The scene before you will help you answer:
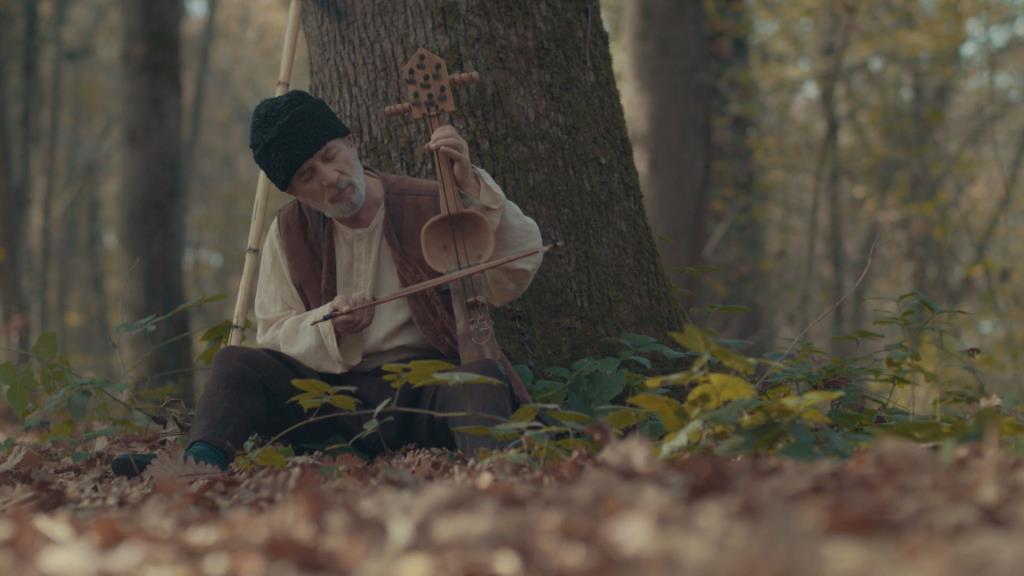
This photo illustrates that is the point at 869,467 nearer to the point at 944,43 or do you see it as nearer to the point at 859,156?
the point at 944,43

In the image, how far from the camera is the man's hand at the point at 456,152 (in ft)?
13.3

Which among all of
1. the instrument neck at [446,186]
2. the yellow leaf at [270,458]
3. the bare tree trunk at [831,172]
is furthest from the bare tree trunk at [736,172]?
the yellow leaf at [270,458]

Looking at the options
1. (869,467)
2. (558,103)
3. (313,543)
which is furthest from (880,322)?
(313,543)

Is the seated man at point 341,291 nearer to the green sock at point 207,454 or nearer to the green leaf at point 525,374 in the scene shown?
the green sock at point 207,454

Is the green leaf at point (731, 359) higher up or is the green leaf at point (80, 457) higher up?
the green leaf at point (731, 359)

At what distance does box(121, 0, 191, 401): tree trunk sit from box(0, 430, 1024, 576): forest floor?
6323 millimetres

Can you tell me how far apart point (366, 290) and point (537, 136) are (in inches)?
38.5

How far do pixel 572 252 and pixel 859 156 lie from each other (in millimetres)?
11819

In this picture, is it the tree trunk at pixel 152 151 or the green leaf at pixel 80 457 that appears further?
the tree trunk at pixel 152 151

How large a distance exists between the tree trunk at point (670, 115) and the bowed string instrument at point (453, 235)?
5.51 metres

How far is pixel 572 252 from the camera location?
4.77m

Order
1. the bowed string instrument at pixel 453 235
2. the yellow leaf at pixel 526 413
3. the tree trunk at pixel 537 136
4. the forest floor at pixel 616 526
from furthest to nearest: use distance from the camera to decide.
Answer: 1. the tree trunk at pixel 537 136
2. the bowed string instrument at pixel 453 235
3. the yellow leaf at pixel 526 413
4. the forest floor at pixel 616 526

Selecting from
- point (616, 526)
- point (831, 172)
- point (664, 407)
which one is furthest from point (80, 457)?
point (831, 172)

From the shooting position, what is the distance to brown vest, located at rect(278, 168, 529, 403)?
13.9 ft
